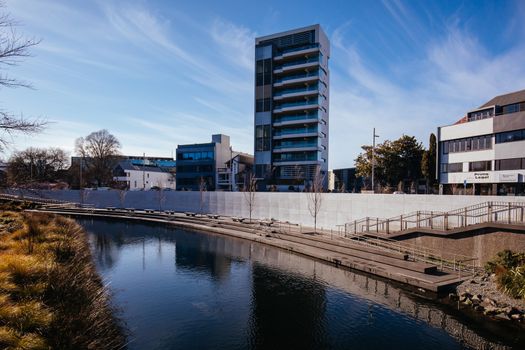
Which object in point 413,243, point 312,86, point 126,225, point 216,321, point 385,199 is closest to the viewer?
point 216,321

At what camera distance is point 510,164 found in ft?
120

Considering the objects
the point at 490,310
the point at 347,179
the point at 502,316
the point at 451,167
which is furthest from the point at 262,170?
the point at 502,316

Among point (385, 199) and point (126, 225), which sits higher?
point (385, 199)

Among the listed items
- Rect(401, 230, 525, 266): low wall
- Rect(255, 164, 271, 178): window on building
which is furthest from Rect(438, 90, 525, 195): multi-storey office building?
Rect(255, 164, 271, 178): window on building

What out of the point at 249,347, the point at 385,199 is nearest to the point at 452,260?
the point at 385,199

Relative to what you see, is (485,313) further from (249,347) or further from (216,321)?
(216,321)

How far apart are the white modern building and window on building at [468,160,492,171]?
235ft

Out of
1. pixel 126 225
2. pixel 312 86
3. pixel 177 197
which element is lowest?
pixel 126 225

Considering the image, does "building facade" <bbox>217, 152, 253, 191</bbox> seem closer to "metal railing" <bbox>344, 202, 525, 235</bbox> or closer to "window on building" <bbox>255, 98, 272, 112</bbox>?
"window on building" <bbox>255, 98, 272, 112</bbox>

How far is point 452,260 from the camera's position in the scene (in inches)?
857

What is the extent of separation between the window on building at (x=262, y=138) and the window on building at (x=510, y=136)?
123ft

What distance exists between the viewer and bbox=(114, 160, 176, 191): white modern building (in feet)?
305

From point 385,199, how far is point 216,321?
2055 cm

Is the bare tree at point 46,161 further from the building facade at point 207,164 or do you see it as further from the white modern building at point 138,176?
the building facade at point 207,164
